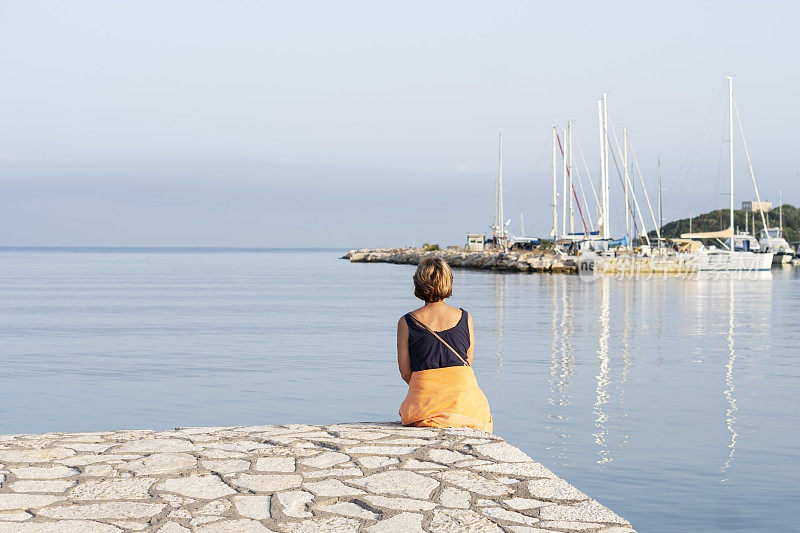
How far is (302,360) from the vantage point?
18.5 meters

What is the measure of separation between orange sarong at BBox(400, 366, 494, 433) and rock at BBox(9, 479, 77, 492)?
2.66 m

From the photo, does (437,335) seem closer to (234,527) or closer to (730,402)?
(234,527)

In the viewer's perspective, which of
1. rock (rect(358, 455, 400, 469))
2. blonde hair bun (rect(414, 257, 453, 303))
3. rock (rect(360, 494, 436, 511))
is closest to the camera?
rock (rect(360, 494, 436, 511))

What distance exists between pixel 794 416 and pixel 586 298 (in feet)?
91.5

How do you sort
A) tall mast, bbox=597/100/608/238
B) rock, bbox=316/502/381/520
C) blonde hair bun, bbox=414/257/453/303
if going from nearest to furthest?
rock, bbox=316/502/381/520, blonde hair bun, bbox=414/257/453/303, tall mast, bbox=597/100/608/238

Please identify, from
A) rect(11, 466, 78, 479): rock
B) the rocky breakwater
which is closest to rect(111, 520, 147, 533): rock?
rect(11, 466, 78, 479): rock

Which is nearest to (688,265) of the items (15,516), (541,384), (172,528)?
(541,384)

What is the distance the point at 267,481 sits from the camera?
586 cm

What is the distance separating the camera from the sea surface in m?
9.17

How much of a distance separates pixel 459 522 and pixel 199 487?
69.1 inches

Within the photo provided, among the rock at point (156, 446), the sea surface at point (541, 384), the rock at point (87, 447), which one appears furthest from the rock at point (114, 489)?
the sea surface at point (541, 384)

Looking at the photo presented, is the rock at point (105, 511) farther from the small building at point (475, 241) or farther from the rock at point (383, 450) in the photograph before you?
the small building at point (475, 241)

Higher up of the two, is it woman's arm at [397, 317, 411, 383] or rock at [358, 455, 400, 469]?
woman's arm at [397, 317, 411, 383]

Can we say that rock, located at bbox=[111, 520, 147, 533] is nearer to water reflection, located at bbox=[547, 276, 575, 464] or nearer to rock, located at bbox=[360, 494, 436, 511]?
rock, located at bbox=[360, 494, 436, 511]
